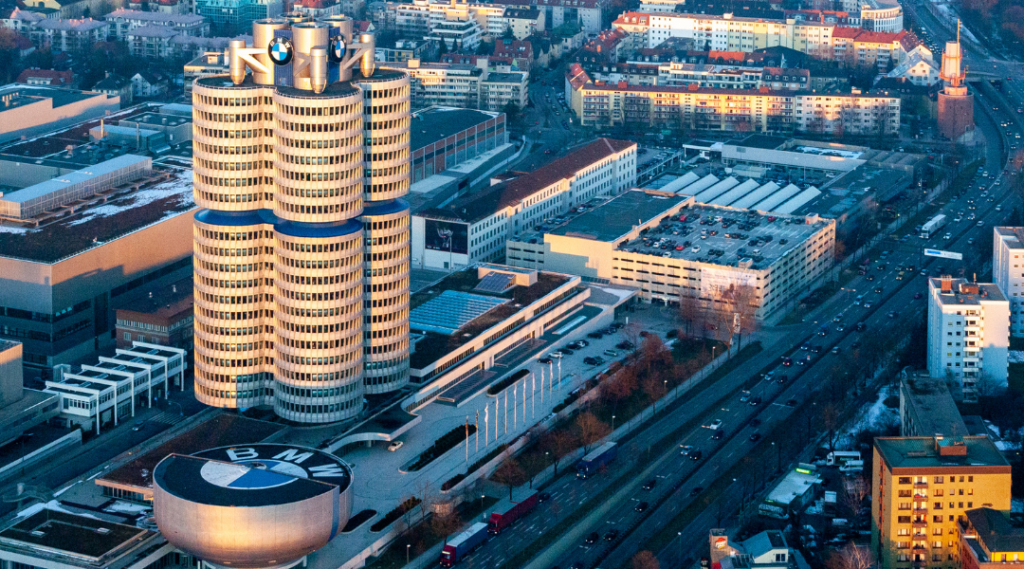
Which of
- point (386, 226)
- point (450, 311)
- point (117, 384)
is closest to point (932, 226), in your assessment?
point (450, 311)

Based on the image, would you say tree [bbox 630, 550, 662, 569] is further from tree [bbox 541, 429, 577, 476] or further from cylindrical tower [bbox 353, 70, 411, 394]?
cylindrical tower [bbox 353, 70, 411, 394]

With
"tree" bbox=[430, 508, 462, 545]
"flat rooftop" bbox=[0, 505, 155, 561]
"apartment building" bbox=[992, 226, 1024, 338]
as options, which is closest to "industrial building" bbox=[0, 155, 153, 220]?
"flat rooftop" bbox=[0, 505, 155, 561]

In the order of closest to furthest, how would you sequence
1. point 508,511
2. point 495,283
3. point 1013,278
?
point 508,511 → point 1013,278 → point 495,283

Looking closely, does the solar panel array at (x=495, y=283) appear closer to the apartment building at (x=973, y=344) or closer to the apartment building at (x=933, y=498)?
the apartment building at (x=973, y=344)

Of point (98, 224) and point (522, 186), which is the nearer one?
point (98, 224)

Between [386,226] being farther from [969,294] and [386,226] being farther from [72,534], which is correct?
[969,294]

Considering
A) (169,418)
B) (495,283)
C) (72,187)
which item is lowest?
(169,418)
